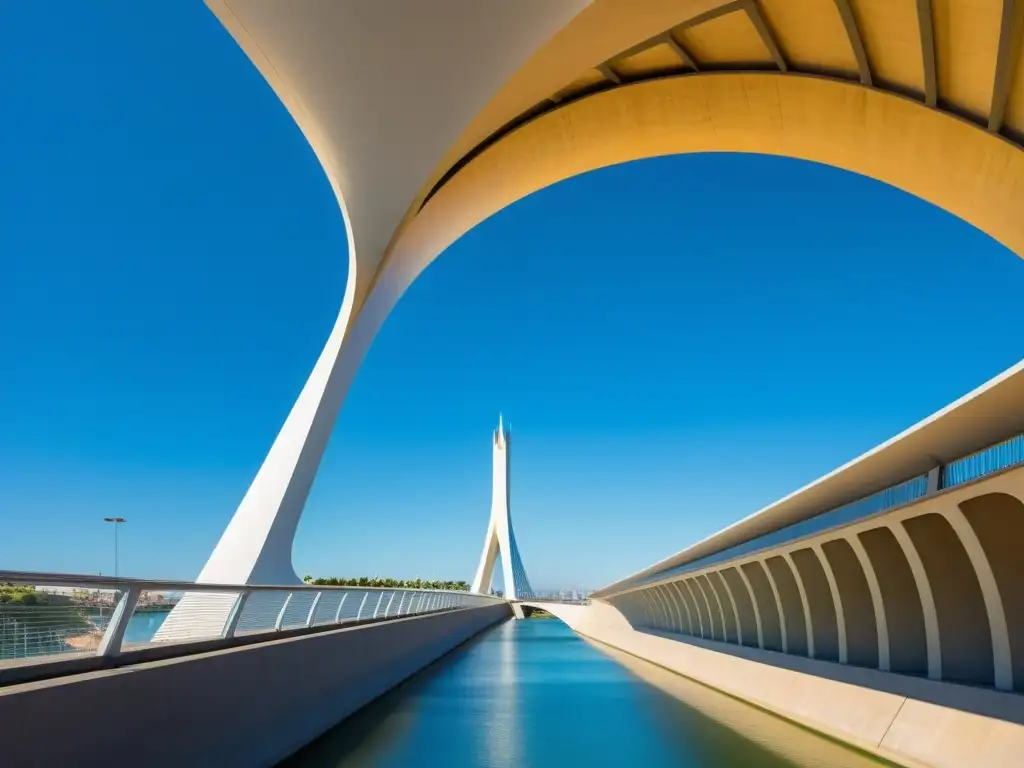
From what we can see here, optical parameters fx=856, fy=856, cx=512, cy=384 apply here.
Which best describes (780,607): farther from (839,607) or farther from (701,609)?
(701,609)

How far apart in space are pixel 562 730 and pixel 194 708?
16.3ft

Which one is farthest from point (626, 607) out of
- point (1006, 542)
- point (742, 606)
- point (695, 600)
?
point (1006, 542)

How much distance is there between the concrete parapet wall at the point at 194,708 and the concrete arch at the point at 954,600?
658cm

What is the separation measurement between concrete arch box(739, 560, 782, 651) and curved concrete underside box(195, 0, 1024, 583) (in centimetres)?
797

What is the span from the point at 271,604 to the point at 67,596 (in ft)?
12.2

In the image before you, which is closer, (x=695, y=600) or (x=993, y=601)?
(x=993, y=601)

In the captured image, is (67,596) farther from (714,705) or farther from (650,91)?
(650,91)

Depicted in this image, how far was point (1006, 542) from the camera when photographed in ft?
27.0

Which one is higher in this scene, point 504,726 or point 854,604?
point 854,604

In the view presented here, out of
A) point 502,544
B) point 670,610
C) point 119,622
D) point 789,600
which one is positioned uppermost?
point 502,544

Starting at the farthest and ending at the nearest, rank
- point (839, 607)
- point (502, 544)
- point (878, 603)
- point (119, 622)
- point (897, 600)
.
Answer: point (502, 544) → point (839, 607) → point (897, 600) → point (878, 603) → point (119, 622)

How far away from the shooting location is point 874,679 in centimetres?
963

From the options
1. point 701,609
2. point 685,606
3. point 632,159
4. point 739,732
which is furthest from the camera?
point 685,606

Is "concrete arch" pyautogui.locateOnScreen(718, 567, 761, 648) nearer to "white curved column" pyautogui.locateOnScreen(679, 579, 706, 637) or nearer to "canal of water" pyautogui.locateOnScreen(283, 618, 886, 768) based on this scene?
"canal of water" pyautogui.locateOnScreen(283, 618, 886, 768)
